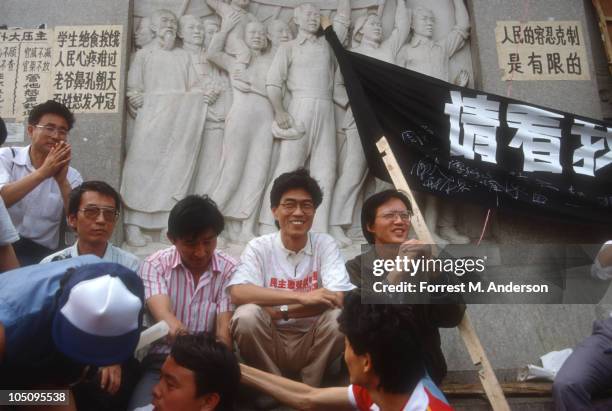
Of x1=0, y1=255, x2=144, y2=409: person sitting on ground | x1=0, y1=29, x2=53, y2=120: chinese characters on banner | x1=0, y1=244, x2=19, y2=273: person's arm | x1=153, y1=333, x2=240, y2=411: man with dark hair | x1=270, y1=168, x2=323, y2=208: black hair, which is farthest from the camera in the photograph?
x1=0, y1=29, x2=53, y2=120: chinese characters on banner

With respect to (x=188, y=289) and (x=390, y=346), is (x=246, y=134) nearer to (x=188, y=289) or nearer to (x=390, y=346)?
(x=188, y=289)

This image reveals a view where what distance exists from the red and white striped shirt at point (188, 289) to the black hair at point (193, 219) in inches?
8.4

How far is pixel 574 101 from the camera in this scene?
17.7 feet

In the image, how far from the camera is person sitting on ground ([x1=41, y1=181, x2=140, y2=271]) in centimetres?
335

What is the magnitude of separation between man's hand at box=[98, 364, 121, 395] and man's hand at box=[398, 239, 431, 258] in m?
1.54

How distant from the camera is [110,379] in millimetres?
2721

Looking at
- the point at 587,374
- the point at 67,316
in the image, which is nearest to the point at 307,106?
the point at 587,374

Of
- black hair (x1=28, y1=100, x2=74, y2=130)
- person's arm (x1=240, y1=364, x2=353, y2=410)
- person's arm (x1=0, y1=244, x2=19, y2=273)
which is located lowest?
person's arm (x1=240, y1=364, x2=353, y2=410)

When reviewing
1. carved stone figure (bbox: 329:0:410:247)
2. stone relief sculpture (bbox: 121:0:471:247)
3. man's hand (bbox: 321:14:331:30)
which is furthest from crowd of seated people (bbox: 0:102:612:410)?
man's hand (bbox: 321:14:331:30)

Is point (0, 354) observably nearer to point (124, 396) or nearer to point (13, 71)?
point (124, 396)

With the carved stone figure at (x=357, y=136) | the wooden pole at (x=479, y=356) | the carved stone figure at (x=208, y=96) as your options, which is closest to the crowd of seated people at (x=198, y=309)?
the wooden pole at (x=479, y=356)

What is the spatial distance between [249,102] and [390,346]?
3.49 metres

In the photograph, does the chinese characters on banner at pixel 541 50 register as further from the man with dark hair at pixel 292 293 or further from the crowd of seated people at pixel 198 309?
the man with dark hair at pixel 292 293

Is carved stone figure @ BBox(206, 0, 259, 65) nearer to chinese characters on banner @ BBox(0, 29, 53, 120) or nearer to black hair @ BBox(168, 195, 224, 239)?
chinese characters on banner @ BBox(0, 29, 53, 120)
